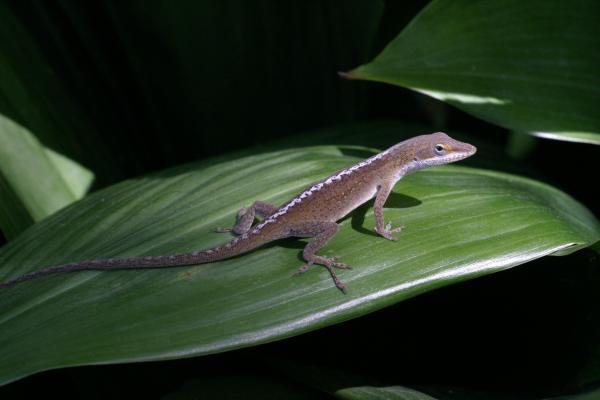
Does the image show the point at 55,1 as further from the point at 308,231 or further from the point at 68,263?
the point at 308,231

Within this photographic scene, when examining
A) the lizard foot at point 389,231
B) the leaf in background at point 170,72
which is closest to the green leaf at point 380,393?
the lizard foot at point 389,231

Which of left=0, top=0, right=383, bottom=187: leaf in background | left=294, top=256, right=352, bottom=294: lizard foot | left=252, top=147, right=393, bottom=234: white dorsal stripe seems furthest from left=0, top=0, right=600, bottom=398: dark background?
left=252, top=147, right=393, bottom=234: white dorsal stripe

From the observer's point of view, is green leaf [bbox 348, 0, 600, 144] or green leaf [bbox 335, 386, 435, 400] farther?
green leaf [bbox 348, 0, 600, 144]

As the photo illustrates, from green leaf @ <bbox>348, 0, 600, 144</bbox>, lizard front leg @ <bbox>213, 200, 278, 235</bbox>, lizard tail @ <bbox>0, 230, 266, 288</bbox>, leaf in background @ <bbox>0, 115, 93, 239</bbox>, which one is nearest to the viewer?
lizard tail @ <bbox>0, 230, 266, 288</bbox>

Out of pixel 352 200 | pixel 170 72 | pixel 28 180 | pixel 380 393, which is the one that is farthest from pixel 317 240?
pixel 170 72

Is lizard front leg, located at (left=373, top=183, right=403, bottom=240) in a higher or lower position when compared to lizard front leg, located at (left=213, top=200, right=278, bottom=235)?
lower

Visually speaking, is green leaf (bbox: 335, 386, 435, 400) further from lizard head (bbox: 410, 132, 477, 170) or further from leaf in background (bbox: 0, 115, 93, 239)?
leaf in background (bbox: 0, 115, 93, 239)
